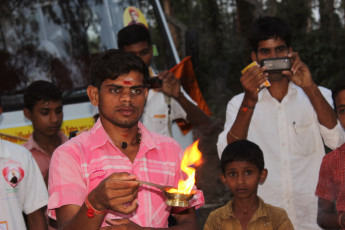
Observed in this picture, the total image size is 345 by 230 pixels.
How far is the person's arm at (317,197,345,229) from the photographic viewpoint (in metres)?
3.29

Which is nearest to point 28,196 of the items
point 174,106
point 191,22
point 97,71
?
point 97,71

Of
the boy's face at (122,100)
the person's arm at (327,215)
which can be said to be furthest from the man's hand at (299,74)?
the boy's face at (122,100)

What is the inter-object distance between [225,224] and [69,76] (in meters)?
2.37

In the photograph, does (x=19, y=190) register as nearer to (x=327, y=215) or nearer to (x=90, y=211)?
(x=90, y=211)

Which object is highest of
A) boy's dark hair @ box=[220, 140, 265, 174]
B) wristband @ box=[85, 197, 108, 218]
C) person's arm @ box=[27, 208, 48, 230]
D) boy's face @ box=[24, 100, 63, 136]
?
boy's face @ box=[24, 100, 63, 136]

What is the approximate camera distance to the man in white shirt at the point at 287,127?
376 centimetres

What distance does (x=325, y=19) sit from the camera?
14.2 meters

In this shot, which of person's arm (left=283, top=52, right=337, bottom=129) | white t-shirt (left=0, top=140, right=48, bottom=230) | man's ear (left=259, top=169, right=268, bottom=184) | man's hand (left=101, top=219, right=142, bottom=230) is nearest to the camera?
man's hand (left=101, top=219, right=142, bottom=230)

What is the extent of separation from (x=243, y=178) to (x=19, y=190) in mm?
1609

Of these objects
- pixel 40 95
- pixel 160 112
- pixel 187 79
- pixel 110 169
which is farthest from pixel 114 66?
pixel 187 79

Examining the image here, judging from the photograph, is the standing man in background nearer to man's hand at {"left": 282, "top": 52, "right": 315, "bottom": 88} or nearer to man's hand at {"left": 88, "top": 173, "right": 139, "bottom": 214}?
man's hand at {"left": 282, "top": 52, "right": 315, "bottom": 88}

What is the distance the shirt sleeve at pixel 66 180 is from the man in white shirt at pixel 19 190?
0.88m

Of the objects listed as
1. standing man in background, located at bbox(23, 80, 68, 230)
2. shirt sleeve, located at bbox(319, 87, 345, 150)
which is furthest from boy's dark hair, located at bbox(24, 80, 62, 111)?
shirt sleeve, located at bbox(319, 87, 345, 150)

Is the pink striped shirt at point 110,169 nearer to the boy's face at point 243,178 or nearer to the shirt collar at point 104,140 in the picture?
the shirt collar at point 104,140
